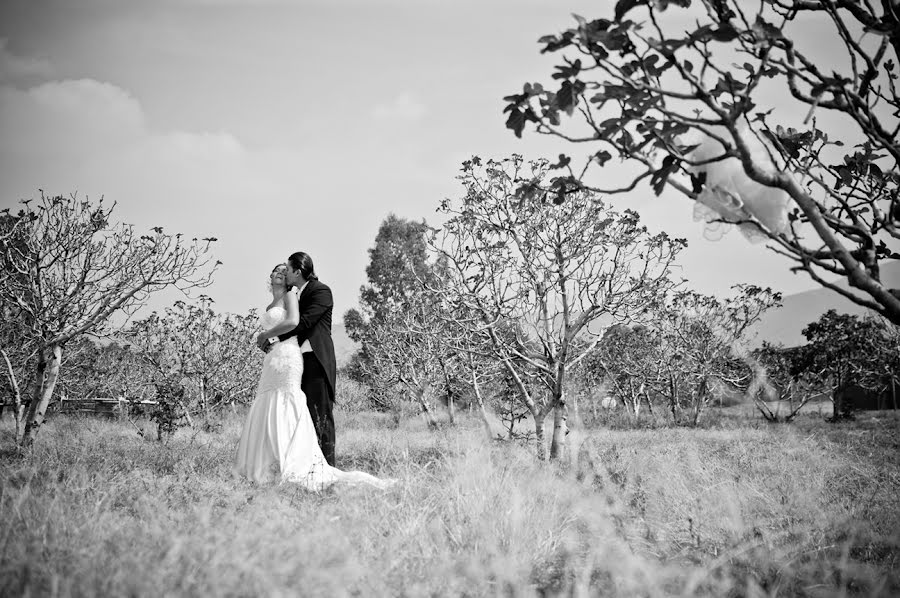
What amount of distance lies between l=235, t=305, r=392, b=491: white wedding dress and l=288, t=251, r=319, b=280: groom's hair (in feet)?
1.51

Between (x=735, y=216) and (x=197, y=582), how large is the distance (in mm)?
2824

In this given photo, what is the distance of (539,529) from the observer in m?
3.21

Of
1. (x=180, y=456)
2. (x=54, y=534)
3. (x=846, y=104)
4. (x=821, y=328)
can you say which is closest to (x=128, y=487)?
(x=54, y=534)

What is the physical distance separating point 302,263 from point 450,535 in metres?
3.46

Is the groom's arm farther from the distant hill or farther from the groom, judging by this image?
the distant hill

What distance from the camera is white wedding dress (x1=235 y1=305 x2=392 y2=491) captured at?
4834mm

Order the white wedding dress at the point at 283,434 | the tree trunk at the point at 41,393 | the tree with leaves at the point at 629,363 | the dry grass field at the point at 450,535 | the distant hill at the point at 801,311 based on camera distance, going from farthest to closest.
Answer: the distant hill at the point at 801,311 < the tree with leaves at the point at 629,363 < the tree trunk at the point at 41,393 < the white wedding dress at the point at 283,434 < the dry grass field at the point at 450,535

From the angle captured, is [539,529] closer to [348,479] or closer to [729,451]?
[348,479]

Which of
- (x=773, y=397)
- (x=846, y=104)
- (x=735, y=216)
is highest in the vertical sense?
(x=846, y=104)

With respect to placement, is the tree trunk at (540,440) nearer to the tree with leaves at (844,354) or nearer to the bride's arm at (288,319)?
the bride's arm at (288,319)

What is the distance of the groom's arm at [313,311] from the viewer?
17.5 feet

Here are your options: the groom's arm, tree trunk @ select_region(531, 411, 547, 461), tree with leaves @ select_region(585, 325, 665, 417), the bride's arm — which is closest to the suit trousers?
the groom's arm

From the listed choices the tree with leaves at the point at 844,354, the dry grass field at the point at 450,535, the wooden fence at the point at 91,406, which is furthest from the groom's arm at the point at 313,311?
the tree with leaves at the point at 844,354

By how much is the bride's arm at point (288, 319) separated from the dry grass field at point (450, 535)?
1451 millimetres
